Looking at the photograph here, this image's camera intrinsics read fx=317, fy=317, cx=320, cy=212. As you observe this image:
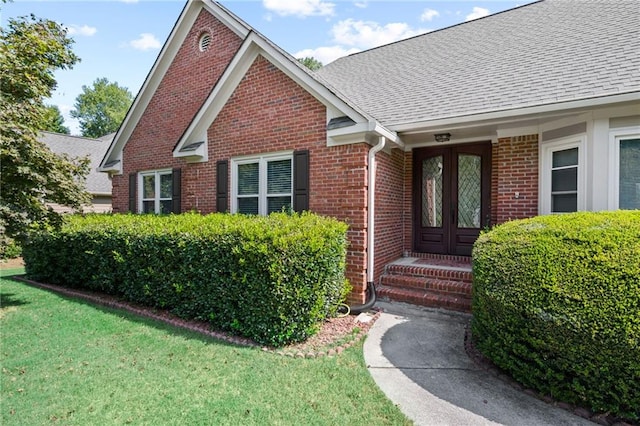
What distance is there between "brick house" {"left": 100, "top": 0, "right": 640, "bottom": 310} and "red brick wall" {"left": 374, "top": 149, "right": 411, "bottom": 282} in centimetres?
4

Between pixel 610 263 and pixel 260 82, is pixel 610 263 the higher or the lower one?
the lower one

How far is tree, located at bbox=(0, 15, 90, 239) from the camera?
507 cm

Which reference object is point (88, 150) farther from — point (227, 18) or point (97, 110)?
point (97, 110)

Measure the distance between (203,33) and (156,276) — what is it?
7.72 meters

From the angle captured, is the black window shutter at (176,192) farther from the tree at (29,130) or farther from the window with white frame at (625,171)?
the window with white frame at (625,171)

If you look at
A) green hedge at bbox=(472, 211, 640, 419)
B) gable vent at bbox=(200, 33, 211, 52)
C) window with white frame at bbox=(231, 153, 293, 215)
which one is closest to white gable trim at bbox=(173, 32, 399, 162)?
window with white frame at bbox=(231, 153, 293, 215)

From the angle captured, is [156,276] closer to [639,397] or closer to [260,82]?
[260,82]

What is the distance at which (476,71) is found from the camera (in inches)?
275

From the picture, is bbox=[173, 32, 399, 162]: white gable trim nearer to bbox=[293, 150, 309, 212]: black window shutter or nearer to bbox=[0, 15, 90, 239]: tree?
bbox=[293, 150, 309, 212]: black window shutter

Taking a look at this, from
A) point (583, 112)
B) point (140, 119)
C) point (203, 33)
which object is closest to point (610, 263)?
point (583, 112)

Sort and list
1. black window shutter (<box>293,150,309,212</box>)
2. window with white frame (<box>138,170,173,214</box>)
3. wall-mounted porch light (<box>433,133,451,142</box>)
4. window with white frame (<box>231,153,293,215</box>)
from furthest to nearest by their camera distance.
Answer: window with white frame (<box>138,170,173,214</box>)
window with white frame (<box>231,153,293,215</box>)
wall-mounted porch light (<box>433,133,451,142</box>)
black window shutter (<box>293,150,309,212</box>)

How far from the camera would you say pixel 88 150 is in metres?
20.2

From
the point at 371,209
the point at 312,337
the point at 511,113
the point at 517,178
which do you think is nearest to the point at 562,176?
the point at 517,178

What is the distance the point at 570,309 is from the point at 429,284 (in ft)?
9.71
